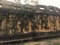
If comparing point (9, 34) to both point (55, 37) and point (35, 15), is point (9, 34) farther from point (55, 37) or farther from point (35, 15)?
point (55, 37)

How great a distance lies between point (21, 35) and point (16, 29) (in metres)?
0.34

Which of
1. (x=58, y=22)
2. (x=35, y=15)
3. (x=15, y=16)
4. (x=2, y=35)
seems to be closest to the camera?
(x=2, y=35)

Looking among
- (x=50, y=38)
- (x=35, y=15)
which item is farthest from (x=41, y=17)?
(x=50, y=38)

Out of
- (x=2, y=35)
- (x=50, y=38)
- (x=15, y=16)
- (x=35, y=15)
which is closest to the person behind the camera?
(x=2, y=35)

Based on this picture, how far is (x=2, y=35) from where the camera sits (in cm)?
731

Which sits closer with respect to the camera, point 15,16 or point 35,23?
point 15,16

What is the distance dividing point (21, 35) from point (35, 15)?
4.13 ft

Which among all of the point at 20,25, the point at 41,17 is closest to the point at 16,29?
the point at 20,25

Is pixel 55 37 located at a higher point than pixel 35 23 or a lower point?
lower

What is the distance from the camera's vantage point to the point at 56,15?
970 cm

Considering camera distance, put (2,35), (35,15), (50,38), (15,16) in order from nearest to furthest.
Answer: (2,35)
(15,16)
(35,15)
(50,38)

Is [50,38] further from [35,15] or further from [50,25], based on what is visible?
[35,15]

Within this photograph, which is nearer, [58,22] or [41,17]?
[41,17]

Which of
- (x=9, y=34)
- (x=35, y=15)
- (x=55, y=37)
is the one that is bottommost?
(x=55, y=37)
